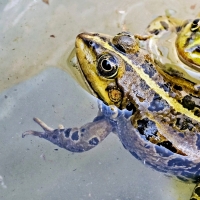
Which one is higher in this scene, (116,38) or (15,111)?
(116,38)

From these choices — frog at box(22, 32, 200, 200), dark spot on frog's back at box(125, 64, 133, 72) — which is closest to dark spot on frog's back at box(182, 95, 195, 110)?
frog at box(22, 32, 200, 200)

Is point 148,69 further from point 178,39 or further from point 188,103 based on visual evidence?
point 178,39

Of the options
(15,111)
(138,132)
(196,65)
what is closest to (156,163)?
(138,132)

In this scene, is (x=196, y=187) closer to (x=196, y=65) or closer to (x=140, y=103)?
(x=140, y=103)

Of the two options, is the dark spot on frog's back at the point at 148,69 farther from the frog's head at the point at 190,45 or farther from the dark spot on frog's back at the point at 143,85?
the frog's head at the point at 190,45

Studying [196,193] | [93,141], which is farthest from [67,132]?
[196,193]

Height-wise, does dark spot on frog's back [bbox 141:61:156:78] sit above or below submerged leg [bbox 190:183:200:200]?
above

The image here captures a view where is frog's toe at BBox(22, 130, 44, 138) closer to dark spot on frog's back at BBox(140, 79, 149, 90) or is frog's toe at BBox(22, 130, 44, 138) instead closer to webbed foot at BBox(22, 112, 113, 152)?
webbed foot at BBox(22, 112, 113, 152)
